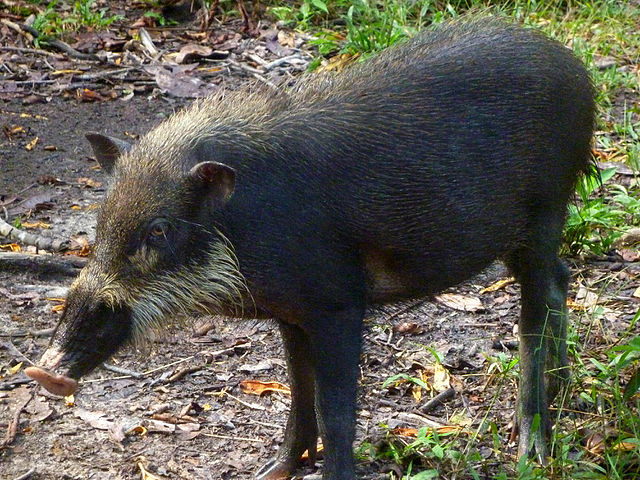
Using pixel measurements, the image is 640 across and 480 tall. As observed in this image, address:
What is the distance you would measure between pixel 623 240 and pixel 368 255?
2713mm

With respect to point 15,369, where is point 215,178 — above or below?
above

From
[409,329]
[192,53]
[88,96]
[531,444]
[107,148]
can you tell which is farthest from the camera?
[192,53]

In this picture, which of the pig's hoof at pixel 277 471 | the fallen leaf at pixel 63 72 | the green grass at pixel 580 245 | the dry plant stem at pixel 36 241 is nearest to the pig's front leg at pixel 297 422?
the pig's hoof at pixel 277 471

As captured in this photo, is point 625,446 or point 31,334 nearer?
point 625,446

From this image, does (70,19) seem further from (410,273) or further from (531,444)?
(531,444)

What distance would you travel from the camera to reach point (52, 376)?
395cm

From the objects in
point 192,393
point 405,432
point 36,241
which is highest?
point 36,241

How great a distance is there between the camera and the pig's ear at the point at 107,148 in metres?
4.41

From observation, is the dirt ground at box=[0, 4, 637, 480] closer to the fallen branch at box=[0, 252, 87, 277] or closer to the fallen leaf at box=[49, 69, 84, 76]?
the fallen branch at box=[0, 252, 87, 277]

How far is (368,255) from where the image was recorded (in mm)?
4402

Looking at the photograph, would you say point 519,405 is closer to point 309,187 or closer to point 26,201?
point 309,187

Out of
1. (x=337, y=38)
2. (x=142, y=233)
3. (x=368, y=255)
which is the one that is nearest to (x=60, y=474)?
(x=142, y=233)

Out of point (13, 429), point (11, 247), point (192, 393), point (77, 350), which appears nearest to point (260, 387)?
point (192, 393)

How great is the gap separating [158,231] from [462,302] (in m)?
2.72
